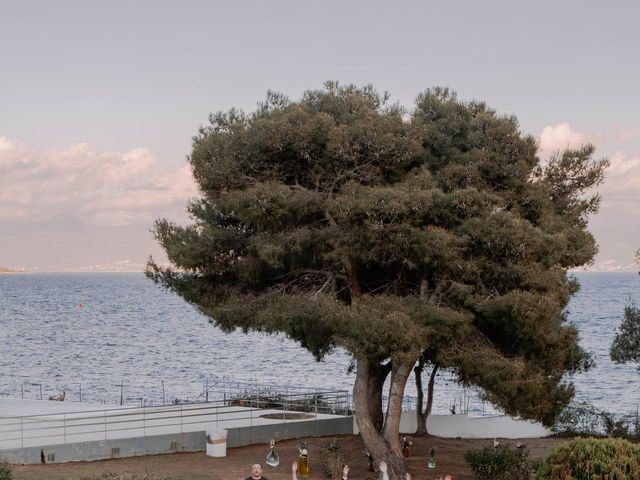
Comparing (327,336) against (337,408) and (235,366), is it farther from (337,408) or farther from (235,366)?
(235,366)

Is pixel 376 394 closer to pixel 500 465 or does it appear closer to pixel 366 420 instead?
pixel 366 420

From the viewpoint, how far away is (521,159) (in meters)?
25.9

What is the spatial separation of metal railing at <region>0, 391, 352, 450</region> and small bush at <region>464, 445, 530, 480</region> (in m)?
9.03

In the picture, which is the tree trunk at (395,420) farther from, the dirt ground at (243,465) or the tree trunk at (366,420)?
the dirt ground at (243,465)

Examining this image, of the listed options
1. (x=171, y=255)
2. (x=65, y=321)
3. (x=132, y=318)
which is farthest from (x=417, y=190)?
(x=132, y=318)

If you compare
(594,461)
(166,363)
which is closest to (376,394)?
(594,461)

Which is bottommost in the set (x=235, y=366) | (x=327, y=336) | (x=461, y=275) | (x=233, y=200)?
(x=235, y=366)

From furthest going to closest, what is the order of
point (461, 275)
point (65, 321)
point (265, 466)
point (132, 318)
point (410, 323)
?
point (132, 318) < point (65, 321) < point (265, 466) < point (461, 275) < point (410, 323)

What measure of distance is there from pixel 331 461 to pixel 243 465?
268 cm

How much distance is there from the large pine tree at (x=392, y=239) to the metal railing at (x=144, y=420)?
461 centimetres

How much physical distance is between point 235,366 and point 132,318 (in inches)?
2606

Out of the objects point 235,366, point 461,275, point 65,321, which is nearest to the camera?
point 461,275

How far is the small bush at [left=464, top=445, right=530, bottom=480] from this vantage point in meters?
24.1

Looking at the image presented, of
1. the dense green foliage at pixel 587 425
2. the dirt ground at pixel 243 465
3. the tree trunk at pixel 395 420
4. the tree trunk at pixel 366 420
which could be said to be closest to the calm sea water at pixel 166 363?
the dense green foliage at pixel 587 425
